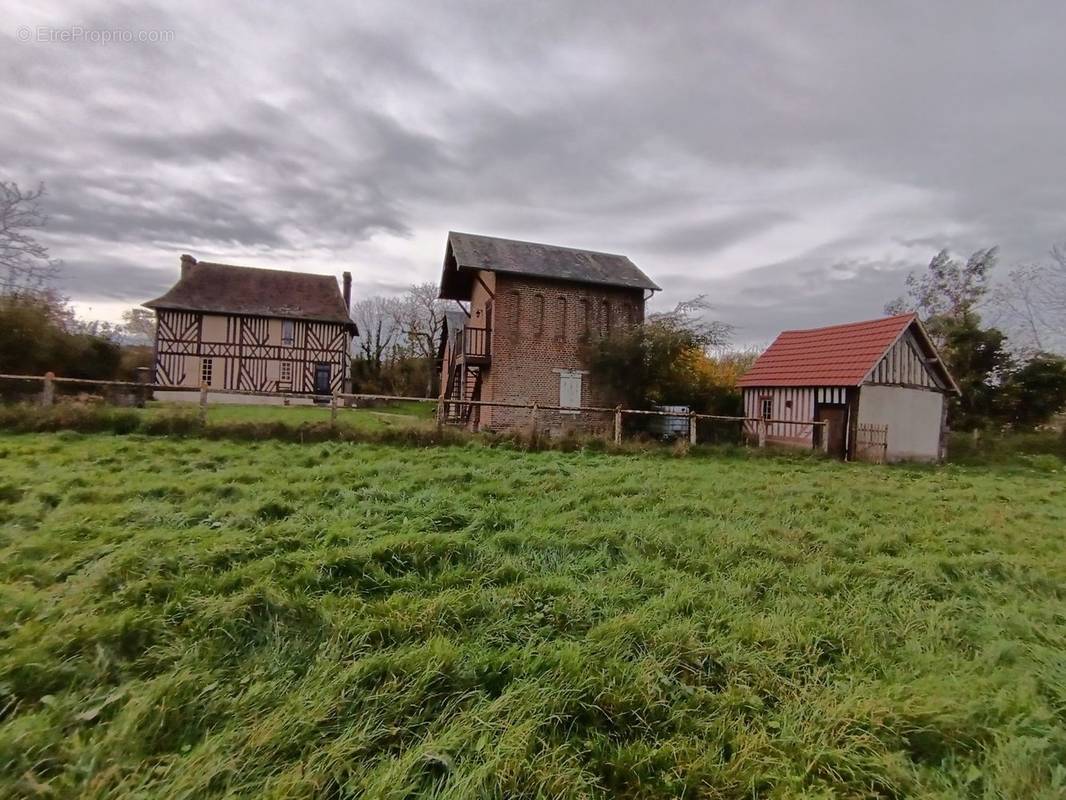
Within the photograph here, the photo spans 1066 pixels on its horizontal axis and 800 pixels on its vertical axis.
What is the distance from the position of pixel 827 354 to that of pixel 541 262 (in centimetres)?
970

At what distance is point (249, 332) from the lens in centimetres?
2628

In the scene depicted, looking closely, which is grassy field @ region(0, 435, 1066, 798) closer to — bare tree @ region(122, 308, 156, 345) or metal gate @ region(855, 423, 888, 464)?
metal gate @ region(855, 423, 888, 464)

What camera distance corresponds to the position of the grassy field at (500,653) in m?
1.96

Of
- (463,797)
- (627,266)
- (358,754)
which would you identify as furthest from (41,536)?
(627,266)

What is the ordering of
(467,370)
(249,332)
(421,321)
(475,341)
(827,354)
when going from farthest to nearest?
(421,321)
(249,332)
(467,370)
(475,341)
(827,354)

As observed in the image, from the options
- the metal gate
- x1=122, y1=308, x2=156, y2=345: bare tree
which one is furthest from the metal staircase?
x1=122, y1=308, x2=156, y2=345: bare tree

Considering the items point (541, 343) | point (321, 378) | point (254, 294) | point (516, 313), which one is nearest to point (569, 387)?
point (541, 343)

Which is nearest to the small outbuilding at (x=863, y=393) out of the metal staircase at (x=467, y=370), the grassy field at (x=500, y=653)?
the metal staircase at (x=467, y=370)

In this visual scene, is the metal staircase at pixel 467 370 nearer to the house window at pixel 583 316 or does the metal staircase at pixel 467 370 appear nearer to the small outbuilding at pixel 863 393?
the house window at pixel 583 316

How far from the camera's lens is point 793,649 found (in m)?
2.88

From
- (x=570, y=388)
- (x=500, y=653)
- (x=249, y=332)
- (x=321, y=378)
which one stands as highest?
(x=249, y=332)

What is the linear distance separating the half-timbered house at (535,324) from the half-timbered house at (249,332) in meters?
10.8

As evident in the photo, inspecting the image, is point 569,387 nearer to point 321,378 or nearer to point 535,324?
point 535,324

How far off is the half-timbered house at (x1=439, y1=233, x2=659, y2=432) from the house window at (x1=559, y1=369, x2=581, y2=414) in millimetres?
35
